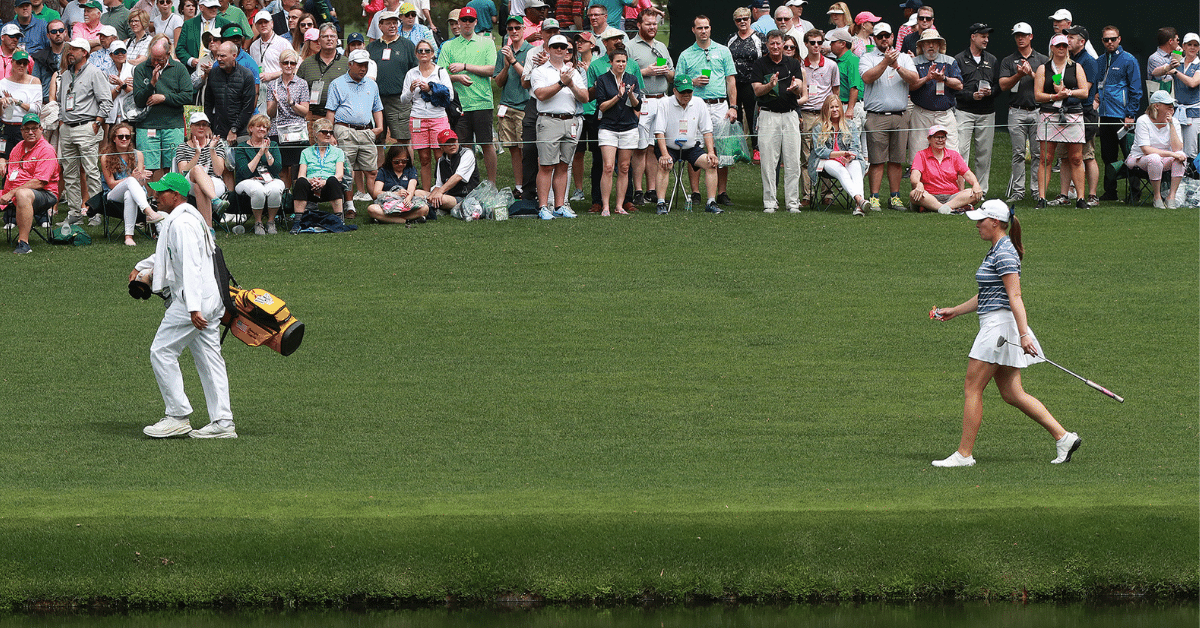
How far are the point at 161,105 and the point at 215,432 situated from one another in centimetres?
882

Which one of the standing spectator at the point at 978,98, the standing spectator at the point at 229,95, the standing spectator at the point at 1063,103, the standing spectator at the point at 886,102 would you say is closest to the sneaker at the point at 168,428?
the standing spectator at the point at 229,95

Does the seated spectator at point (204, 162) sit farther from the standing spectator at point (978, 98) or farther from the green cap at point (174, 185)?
the standing spectator at point (978, 98)

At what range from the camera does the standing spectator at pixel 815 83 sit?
19.3 m

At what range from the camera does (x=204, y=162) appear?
17859 millimetres

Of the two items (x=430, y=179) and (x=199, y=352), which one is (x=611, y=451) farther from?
(x=430, y=179)

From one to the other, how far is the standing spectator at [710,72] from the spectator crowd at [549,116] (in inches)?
1.2

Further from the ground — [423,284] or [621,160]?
[621,160]

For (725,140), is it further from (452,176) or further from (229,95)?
(229,95)

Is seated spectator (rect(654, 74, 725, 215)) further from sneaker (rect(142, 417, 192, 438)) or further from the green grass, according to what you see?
sneaker (rect(142, 417, 192, 438))

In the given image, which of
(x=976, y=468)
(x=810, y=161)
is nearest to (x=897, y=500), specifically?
(x=976, y=468)

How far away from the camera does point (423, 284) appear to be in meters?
15.8

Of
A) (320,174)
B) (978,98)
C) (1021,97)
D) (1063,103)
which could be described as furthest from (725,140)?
(320,174)

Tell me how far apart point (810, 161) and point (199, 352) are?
1073 cm

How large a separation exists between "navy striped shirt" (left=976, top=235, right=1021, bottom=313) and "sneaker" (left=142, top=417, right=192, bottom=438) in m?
5.51
